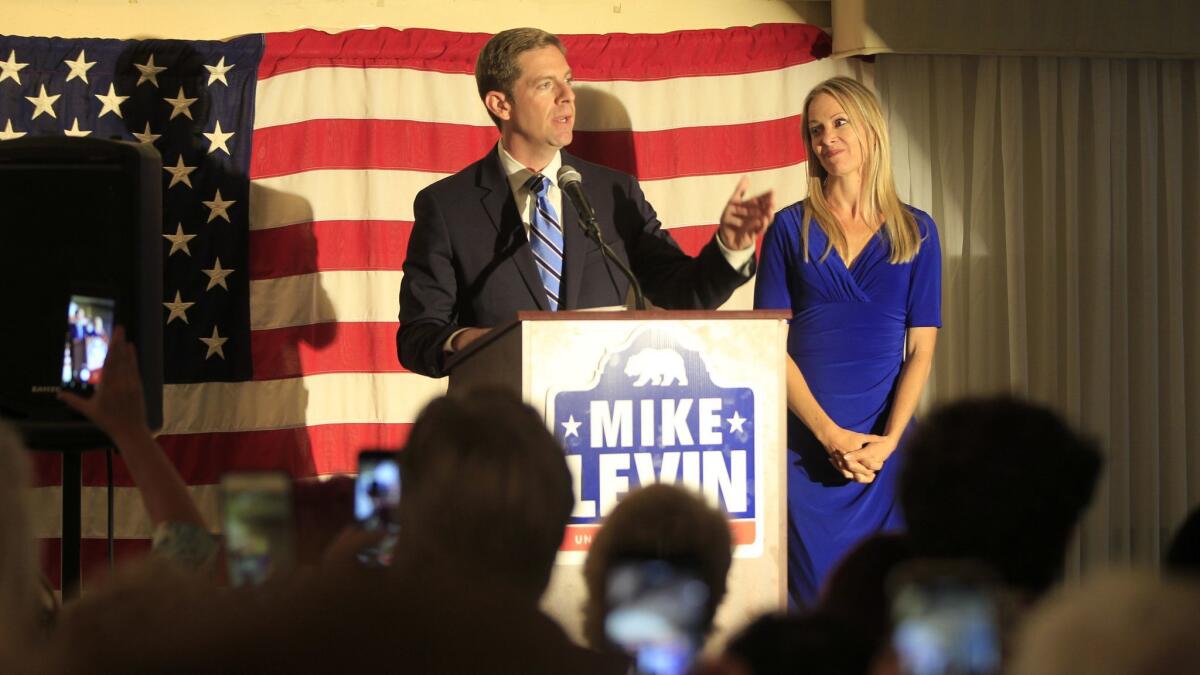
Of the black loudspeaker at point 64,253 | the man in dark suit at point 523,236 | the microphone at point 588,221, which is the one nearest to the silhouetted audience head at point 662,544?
the microphone at point 588,221

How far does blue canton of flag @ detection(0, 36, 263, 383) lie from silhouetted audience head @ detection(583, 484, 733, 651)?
3902mm

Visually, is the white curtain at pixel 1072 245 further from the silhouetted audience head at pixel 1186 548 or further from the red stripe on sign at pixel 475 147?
the silhouetted audience head at pixel 1186 548

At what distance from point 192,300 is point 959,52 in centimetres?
293

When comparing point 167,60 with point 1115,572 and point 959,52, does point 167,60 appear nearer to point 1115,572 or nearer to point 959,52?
point 959,52

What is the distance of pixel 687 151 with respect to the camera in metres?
4.97

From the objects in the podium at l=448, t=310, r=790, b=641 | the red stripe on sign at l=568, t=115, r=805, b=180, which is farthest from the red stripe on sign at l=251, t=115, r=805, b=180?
the podium at l=448, t=310, r=790, b=641

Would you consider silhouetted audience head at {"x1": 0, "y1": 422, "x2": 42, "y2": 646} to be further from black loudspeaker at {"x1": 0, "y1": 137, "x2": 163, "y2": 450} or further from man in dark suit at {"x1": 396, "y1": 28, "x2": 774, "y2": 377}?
man in dark suit at {"x1": 396, "y1": 28, "x2": 774, "y2": 377}

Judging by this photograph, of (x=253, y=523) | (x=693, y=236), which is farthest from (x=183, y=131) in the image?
(x=253, y=523)

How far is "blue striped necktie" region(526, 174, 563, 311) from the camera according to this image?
3498mm

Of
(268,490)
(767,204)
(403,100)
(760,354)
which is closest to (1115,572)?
(268,490)

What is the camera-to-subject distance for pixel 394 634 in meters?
0.94

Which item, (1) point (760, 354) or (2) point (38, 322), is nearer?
(1) point (760, 354)

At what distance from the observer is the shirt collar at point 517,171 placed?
3639 millimetres

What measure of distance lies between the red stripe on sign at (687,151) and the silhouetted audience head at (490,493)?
378 centimetres
